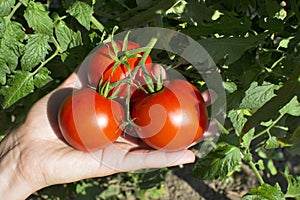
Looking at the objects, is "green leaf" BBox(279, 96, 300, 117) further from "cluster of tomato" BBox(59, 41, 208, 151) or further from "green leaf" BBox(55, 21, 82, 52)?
"green leaf" BBox(55, 21, 82, 52)

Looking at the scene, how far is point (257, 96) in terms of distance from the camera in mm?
Result: 1145

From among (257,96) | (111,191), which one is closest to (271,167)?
(111,191)

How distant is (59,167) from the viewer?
123cm

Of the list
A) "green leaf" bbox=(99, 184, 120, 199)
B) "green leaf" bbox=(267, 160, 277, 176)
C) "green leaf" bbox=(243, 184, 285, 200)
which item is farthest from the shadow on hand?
"green leaf" bbox=(267, 160, 277, 176)

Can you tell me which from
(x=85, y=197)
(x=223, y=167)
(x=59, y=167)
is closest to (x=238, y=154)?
(x=223, y=167)

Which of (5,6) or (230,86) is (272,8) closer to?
(230,86)

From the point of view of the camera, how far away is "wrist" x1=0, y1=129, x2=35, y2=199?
4.20 feet

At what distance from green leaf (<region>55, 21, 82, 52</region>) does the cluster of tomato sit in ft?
0.17

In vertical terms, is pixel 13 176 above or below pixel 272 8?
below

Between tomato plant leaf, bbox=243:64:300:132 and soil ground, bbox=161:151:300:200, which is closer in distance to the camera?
tomato plant leaf, bbox=243:64:300:132

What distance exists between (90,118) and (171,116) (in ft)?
0.53

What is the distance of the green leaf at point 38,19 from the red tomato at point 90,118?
14cm

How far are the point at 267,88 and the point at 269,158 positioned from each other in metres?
1.13

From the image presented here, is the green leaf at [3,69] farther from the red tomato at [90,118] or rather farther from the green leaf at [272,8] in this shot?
the green leaf at [272,8]
